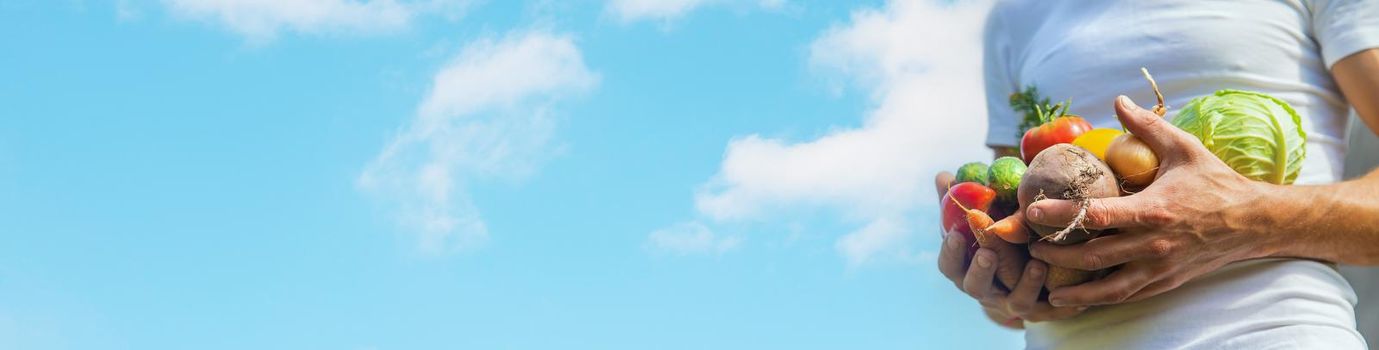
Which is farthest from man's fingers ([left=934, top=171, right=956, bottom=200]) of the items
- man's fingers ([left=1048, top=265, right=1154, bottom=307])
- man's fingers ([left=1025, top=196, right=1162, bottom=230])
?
man's fingers ([left=1025, top=196, right=1162, bottom=230])

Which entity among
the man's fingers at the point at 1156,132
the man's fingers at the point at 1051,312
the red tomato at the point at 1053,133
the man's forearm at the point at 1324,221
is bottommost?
the man's forearm at the point at 1324,221

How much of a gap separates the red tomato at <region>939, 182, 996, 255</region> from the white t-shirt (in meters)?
0.34

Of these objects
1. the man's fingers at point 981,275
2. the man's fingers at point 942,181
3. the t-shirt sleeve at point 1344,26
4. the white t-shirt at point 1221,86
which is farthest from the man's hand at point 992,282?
the t-shirt sleeve at point 1344,26

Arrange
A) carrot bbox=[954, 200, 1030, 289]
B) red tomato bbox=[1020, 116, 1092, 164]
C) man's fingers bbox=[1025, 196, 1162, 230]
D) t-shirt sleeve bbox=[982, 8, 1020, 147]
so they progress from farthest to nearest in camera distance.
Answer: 1. t-shirt sleeve bbox=[982, 8, 1020, 147]
2. red tomato bbox=[1020, 116, 1092, 164]
3. carrot bbox=[954, 200, 1030, 289]
4. man's fingers bbox=[1025, 196, 1162, 230]

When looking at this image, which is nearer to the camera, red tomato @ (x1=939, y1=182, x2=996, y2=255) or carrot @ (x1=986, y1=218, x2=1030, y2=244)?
carrot @ (x1=986, y1=218, x2=1030, y2=244)

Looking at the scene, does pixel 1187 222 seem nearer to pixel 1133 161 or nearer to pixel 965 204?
pixel 1133 161

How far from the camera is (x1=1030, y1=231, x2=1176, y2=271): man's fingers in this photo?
8.36ft

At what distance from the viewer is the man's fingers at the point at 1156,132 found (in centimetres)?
257

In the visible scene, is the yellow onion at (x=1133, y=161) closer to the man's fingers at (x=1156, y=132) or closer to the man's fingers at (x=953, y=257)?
the man's fingers at (x=1156, y=132)

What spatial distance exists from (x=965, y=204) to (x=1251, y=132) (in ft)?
1.93

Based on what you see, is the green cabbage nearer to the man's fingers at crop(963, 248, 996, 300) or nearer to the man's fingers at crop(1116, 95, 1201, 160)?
the man's fingers at crop(1116, 95, 1201, 160)

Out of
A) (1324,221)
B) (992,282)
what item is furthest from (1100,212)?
(1324,221)

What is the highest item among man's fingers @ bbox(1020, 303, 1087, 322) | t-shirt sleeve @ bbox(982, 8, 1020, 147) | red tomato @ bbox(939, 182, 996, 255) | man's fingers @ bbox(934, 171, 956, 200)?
t-shirt sleeve @ bbox(982, 8, 1020, 147)

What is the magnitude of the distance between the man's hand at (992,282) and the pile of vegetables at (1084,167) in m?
0.02
